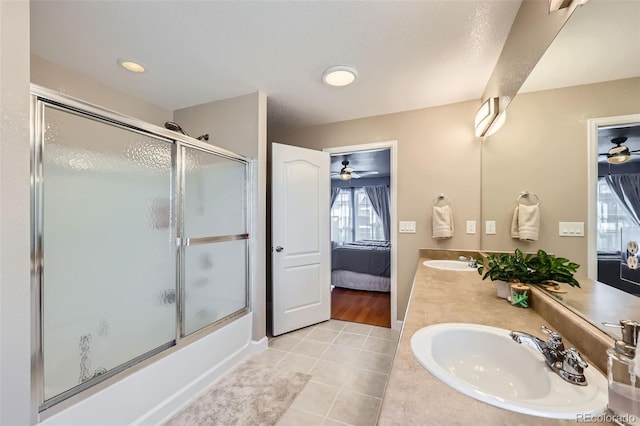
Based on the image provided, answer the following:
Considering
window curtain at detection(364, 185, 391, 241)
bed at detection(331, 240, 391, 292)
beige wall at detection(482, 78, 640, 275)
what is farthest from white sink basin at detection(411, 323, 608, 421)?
window curtain at detection(364, 185, 391, 241)

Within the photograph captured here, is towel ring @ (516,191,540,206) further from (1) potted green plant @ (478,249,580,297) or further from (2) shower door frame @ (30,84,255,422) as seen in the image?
(2) shower door frame @ (30,84,255,422)

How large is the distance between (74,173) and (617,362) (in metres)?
2.05

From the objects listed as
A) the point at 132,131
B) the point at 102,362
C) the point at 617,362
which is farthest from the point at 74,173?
the point at 617,362

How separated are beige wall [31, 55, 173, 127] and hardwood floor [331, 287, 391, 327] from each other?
→ 120 inches

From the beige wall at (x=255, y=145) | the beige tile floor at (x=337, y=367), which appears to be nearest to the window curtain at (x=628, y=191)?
the beige tile floor at (x=337, y=367)

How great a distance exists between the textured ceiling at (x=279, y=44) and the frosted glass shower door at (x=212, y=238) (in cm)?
73

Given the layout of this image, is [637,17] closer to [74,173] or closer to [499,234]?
[499,234]

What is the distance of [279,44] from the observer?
1.70 m

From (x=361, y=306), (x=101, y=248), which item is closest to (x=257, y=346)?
(x=101, y=248)

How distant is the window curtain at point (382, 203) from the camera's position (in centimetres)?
683

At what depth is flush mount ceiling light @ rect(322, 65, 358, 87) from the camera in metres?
1.97

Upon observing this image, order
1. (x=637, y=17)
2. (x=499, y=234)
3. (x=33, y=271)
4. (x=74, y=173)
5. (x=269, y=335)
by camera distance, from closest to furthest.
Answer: (x=637, y=17) < (x=33, y=271) < (x=74, y=173) < (x=499, y=234) < (x=269, y=335)

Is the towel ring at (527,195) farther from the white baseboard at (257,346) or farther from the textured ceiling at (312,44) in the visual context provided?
the white baseboard at (257,346)

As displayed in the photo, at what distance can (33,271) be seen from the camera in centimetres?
103
